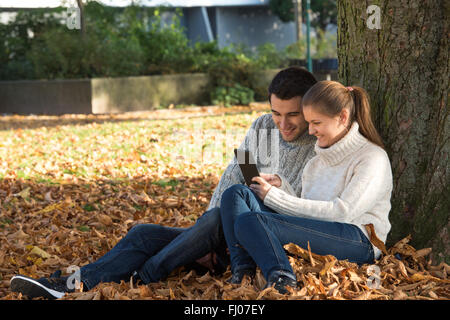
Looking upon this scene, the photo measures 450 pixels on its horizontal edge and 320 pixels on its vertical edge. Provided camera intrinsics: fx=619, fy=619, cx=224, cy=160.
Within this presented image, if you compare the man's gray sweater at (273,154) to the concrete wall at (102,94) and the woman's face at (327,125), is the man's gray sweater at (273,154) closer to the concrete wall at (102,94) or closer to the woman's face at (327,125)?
the woman's face at (327,125)

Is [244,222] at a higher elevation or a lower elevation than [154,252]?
higher

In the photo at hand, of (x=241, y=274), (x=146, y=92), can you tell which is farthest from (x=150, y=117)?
(x=241, y=274)

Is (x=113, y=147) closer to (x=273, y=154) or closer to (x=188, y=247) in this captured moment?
(x=273, y=154)

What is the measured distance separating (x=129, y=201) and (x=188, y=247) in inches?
109

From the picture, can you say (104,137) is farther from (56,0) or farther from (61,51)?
(56,0)

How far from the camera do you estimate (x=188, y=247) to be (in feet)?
12.6

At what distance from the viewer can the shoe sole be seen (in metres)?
3.76

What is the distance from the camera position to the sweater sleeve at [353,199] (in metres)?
3.53

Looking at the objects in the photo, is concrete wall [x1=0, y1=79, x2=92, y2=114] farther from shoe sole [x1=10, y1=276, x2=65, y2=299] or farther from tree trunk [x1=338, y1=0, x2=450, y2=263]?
tree trunk [x1=338, y1=0, x2=450, y2=263]

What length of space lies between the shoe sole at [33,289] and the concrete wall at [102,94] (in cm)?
1002

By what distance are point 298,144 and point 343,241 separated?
0.98 metres

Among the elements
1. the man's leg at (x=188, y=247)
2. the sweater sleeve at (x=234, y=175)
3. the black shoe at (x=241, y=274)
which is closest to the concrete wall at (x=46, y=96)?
the sweater sleeve at (x=234, y=175)

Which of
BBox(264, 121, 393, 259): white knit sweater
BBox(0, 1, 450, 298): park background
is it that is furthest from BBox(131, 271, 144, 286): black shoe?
BBox(264, 121, 393, 259): white knit sweater
